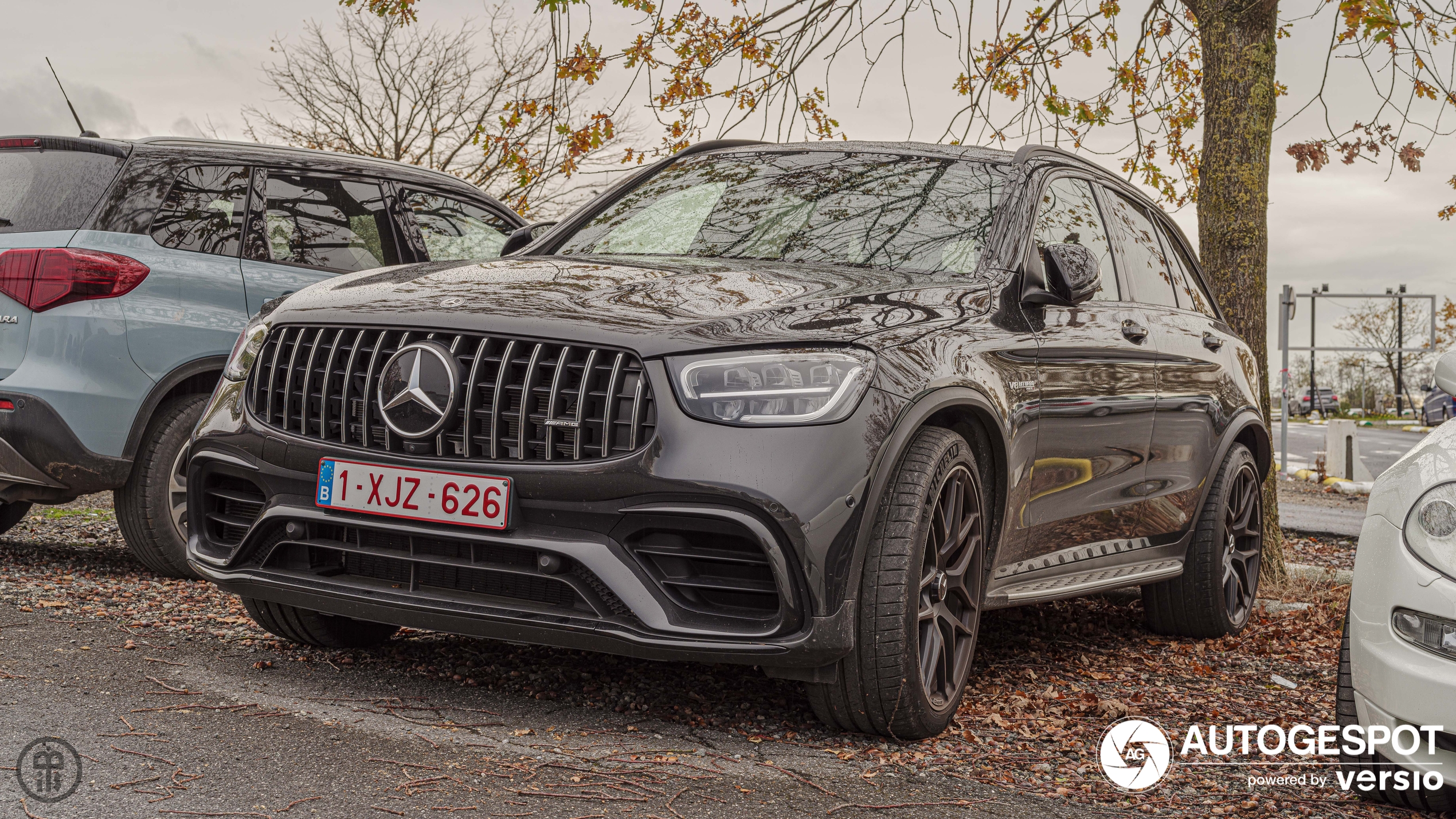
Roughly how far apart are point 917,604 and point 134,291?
3.55 m

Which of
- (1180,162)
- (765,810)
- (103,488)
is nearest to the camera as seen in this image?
(765,810)

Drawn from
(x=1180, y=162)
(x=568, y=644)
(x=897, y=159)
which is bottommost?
(x=568, y=644)

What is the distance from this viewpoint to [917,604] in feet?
11.1

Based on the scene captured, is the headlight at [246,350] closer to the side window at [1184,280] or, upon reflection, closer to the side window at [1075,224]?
the side window at [1075,224]

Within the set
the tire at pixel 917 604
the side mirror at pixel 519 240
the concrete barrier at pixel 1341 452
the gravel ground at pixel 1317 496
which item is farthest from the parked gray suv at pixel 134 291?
the concrete barrier at pixel 1341 452

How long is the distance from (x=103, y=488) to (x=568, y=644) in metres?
2.86

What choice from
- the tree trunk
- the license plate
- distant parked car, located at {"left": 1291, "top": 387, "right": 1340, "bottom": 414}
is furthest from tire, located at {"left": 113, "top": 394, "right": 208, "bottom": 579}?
distant parked car, located at {"left": 1291, "top": 387, "right": 1340, "bottom": 414}

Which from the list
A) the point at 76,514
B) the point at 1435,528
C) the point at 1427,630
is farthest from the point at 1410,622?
the point at 76,514

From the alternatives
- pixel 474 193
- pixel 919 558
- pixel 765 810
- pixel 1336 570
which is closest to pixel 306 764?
pixel 765 810

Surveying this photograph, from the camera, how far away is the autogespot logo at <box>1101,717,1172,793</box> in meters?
3.40

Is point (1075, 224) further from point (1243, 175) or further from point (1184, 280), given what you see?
point (1243, 175)

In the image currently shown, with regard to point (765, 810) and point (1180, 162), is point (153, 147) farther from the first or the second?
point (1180, 162)

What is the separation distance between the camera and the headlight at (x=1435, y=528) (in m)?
2.88

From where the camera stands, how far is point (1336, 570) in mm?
8070
